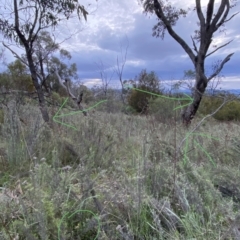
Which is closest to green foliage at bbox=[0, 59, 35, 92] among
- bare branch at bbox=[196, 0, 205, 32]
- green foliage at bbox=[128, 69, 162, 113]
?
green foliage at bbox=[128, 69, 162, 113]

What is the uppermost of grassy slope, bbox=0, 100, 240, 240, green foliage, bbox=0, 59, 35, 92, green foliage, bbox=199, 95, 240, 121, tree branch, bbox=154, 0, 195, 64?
tree branch, bbox=154, 0, 195, 64

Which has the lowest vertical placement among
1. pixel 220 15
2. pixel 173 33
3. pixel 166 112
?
pixel 166 112

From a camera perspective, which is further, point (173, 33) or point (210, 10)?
point (173, 33)

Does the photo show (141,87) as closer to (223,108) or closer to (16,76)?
(223,108)

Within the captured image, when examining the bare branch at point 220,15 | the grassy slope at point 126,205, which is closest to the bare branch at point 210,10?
the bare branch at point 220,15

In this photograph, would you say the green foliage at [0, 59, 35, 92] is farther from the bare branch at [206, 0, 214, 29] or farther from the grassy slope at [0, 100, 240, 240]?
the grassy slope at [0, 100, 240, 240]

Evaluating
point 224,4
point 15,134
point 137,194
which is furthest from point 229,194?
point 224,4

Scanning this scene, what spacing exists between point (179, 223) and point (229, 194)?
681 millimetres

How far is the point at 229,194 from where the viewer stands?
203 centimetres

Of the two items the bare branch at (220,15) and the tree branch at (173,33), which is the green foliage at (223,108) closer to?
the tree branch at (173,33)

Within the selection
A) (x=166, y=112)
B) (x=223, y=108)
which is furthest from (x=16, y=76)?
(x=166, y=112)

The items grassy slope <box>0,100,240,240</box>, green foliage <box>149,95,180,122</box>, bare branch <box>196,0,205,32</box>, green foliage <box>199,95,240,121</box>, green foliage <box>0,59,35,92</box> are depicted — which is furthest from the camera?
green foliage <box>0,59,35,92</box>

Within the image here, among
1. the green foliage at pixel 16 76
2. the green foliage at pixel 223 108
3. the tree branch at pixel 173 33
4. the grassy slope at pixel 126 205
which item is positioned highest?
the tree branch at pixel 173 33

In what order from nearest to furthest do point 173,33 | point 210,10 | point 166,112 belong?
1. point 166,112
2. point 210,10
3. point 173,33
